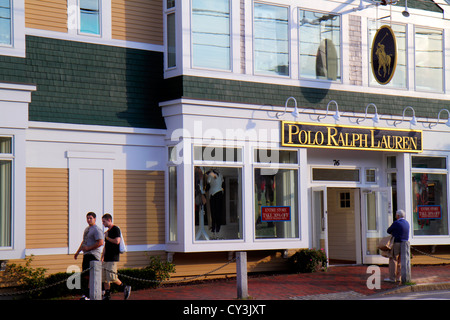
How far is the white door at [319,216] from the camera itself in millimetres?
18859

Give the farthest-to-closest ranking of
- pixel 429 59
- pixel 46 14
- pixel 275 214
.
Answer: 1. pixel 429 59
2. pixel 275 214
3. pixel 46 14

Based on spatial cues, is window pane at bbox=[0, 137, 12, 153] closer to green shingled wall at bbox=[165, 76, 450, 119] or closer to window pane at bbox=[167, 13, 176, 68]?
green shingled wall at bbox=[165, 76, 450, 119]

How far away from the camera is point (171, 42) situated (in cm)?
1692

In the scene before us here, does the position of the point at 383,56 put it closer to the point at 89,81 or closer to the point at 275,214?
the point at 275,214

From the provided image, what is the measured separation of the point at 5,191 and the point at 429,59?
12.5 m

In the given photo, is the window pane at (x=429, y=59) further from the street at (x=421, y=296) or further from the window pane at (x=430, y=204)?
the street at (x=421, y=296)

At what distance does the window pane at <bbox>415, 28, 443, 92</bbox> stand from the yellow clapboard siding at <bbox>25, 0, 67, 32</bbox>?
10.2 m

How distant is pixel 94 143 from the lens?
1591 cm

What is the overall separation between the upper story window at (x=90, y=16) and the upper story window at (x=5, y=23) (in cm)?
166

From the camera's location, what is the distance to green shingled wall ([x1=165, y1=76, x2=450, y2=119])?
1659 centimetres

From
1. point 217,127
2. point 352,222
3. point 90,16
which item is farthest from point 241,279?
point 352,222

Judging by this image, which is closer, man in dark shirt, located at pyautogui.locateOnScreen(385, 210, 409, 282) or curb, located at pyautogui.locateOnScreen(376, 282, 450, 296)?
curb, located at pyautogui.locateOnScreen(376, 282, 450, 296)

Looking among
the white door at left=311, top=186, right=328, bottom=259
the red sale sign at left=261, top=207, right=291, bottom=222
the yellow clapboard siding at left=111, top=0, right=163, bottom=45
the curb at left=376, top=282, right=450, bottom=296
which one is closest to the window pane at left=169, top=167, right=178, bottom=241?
the red sale sign at left=261, top=207, right=291, bottom=222

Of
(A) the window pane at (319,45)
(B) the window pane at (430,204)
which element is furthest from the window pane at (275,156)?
(B) the window pane at (430,204)
